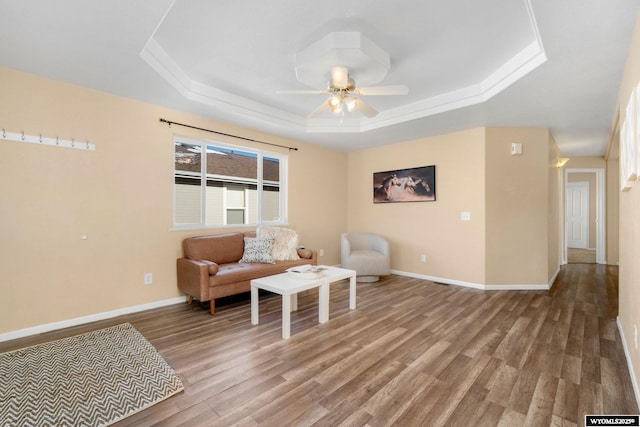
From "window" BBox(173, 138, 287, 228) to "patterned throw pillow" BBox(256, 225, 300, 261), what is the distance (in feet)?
1.49

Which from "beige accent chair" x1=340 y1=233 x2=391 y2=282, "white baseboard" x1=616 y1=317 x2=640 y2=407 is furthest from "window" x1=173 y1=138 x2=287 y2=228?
"white baseboard" x1=616 y1=317 x2=640 y2=407

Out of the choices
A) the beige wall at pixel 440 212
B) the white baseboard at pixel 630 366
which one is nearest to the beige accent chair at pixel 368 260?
the beige wall at pixel 440 212

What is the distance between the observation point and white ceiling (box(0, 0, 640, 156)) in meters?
2.04

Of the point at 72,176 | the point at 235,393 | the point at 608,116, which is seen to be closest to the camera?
the point at 235,393

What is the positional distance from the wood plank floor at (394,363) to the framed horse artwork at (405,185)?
1.96 m

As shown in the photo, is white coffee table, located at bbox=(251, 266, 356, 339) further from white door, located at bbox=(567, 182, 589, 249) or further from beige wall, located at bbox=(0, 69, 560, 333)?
white door, located at bbox=(567, 182, 589, 249)

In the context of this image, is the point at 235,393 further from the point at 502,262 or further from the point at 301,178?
the point at 502,262

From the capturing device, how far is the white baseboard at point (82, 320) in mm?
2702

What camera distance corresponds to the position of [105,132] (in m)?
3.21

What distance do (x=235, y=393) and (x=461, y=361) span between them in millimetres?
1728

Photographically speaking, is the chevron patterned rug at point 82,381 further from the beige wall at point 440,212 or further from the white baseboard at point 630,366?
the beige wall at point 440,212

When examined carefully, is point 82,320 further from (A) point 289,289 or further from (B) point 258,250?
(A) point 289,289

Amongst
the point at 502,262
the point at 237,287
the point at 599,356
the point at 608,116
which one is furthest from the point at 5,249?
the point at 608,116

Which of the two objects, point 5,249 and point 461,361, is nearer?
point 461,361
